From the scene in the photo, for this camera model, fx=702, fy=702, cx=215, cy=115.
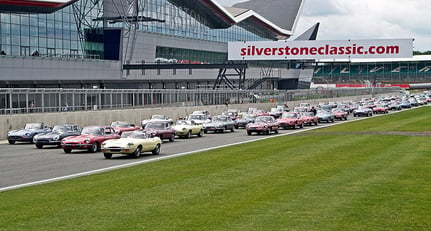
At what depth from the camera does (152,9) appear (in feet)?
327

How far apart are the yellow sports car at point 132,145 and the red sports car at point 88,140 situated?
2.62 meters

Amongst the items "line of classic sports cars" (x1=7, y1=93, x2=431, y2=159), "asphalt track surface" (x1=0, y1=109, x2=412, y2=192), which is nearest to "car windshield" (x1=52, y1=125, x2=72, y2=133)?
"line of classic sports cars" (x1=7, y1=93, x2=431, y2=159)

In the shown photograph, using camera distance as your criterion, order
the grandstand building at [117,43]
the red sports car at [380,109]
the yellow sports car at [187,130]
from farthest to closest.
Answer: the red sports car at [380,109] → the grandstand building at [117,43] → the yellow sports car at [187,130]

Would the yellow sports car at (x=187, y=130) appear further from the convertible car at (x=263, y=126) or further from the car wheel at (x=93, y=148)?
the car wheel at (x=93, y=148)

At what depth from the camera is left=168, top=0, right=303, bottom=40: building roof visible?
114 meters

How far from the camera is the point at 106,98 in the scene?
6109 cm

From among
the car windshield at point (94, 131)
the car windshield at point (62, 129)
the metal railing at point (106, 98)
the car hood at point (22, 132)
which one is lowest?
the car hood at point (22, 132)

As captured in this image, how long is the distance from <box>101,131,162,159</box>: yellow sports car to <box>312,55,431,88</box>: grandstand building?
152666 millimetres

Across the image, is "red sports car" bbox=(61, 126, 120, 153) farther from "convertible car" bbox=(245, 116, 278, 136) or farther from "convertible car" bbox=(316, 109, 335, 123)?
"convertible car" bbox=(316, 109, 335, 123)

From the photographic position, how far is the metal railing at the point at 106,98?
1976 inches

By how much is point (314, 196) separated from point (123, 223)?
5443 mm

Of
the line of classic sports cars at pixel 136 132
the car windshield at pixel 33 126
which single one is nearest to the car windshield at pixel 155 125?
the line of classic sports cars at pixel 136 132

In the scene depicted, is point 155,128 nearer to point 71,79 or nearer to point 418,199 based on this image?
point 418,199

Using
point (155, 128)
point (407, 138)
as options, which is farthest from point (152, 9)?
point (407, 138)
